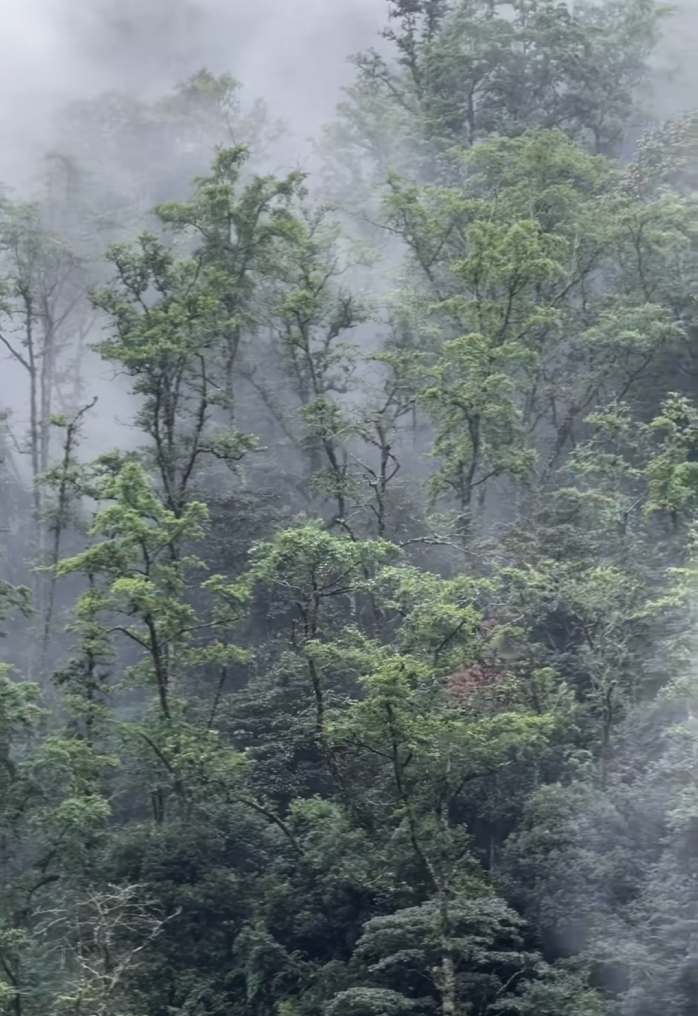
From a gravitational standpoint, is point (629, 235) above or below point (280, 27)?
below

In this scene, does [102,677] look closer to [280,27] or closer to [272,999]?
[272,999]

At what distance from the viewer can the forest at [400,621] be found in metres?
12.2

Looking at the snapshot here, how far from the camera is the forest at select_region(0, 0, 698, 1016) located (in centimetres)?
1224

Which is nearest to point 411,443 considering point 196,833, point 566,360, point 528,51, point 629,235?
point 566,360

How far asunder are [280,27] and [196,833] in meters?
27.9

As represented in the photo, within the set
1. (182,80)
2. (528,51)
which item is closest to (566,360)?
(528,51)

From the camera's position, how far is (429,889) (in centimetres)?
1258

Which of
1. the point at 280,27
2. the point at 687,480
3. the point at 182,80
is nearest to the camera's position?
the point at 687,480

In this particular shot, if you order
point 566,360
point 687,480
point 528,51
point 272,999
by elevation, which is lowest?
point 272,999

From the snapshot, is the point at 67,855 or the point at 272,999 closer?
the point at 272,999

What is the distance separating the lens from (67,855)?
14.2m

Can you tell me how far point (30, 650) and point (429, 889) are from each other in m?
11.6

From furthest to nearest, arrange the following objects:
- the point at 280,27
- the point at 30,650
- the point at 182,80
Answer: the point at 280,27 → the point at 182,80 → the point at 30,650

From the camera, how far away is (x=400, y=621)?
16703mm
